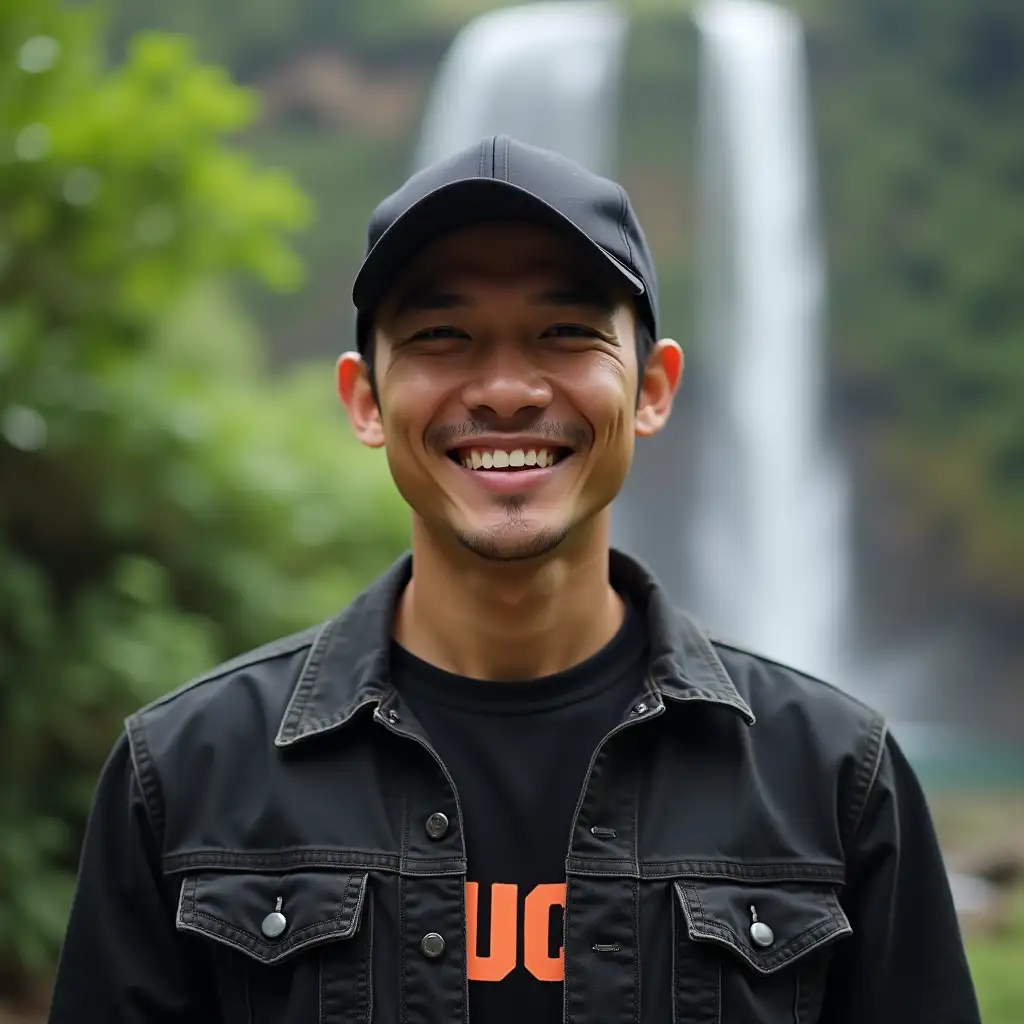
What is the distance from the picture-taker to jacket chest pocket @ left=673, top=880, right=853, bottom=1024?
1.72m

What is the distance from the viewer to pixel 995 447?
1708 cm

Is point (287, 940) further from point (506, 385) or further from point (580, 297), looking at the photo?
point (580, 297)

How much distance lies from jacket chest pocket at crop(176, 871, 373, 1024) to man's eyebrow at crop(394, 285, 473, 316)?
72 cm

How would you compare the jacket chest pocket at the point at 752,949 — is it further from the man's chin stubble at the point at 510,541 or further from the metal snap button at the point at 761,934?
the man's chin stubble at the point at 510,541

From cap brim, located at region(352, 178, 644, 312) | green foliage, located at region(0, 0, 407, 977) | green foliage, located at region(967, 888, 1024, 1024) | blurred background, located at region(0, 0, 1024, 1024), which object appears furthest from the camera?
blurred background, located at region(0, 0, 1024, 1024)

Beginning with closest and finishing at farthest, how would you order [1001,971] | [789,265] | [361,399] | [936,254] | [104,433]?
[361,399] → [104,433] → [1001,971] → [789,265] → [936,254]

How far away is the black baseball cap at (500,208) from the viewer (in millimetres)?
1711

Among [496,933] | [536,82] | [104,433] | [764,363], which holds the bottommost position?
[496,933]

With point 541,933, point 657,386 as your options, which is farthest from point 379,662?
point 657,386

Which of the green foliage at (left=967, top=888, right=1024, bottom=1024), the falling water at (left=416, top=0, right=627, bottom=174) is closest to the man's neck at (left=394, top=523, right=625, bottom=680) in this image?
the green foliage at (left=967, top=888, right=1024, bottom=1024)

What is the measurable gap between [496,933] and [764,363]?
16.1 metres

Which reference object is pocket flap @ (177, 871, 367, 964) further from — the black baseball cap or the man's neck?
the black baseball cap

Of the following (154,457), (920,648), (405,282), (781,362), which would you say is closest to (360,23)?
(781,362)

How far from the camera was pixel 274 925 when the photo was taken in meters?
1.73
